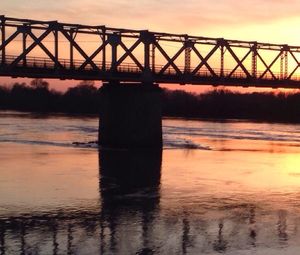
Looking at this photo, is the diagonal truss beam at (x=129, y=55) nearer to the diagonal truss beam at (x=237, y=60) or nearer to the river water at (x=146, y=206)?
the diagonal truss beam at (x=237, y=60)

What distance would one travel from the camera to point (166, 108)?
19450 centimetres

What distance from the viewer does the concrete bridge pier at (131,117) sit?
50.9m

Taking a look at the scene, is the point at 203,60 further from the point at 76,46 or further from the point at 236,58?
the point at 76,46

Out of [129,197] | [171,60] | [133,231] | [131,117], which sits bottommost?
[129,197]

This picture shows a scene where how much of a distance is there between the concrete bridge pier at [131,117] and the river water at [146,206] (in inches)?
415

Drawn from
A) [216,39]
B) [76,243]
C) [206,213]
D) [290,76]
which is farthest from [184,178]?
[290,76]

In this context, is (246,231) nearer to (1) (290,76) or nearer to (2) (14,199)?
(2) (14,199)

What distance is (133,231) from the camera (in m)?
17.7

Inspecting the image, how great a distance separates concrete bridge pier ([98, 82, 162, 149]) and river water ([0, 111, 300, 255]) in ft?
34.6

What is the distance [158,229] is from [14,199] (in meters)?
7.51

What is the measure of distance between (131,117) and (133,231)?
3338 cm

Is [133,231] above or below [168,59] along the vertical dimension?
below

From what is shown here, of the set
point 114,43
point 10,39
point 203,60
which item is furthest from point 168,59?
point 10,39

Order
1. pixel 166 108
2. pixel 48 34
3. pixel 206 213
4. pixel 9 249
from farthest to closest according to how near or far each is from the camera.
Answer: pixel 166 108, pixel 48 34, pixel 206 213, pixel 9 249
